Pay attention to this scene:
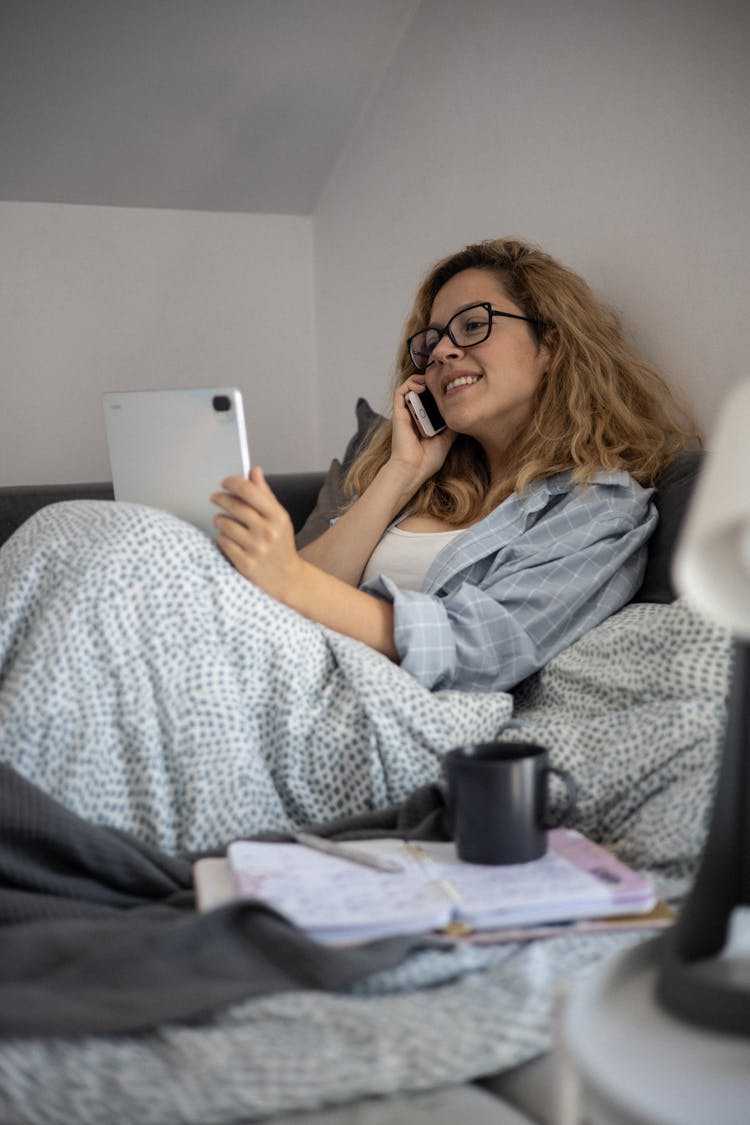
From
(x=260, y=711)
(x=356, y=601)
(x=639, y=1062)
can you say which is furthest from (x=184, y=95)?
(x=639, y=1062)

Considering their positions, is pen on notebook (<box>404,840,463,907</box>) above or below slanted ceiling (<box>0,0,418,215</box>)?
below

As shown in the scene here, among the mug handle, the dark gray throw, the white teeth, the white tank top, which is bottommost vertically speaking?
the dark gray throw

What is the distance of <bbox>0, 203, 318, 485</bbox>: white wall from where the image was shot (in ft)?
9.31

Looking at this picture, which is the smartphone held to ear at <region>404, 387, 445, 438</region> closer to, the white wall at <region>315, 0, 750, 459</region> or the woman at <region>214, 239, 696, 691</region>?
the woman at <region>214, 239, 696, 691</region>

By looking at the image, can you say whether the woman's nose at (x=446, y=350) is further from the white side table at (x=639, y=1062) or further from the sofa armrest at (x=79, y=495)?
the white side table at (x=639, y=1062)

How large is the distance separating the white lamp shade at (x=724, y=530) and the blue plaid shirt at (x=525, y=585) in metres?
0.81

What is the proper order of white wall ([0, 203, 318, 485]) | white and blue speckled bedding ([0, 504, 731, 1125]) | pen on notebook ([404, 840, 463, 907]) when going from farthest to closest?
white wall ([0, 203, 318, 485]) → white and blue speckled bedding ([0, 504, 731, 1125]) → pen on notebook ([404, 840, 463, 907])

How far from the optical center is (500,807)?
1.01 metres

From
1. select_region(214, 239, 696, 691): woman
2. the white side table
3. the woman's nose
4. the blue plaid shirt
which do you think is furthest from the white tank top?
the white side table

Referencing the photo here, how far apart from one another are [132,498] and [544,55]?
43.6 inches

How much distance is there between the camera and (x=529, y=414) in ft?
5.97

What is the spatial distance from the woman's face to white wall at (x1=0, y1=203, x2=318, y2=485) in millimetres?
1303

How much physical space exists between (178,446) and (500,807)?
2.27 feet

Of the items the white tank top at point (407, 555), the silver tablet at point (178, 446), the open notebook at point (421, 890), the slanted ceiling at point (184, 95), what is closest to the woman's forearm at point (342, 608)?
the silver tablet at point (178, 446)
